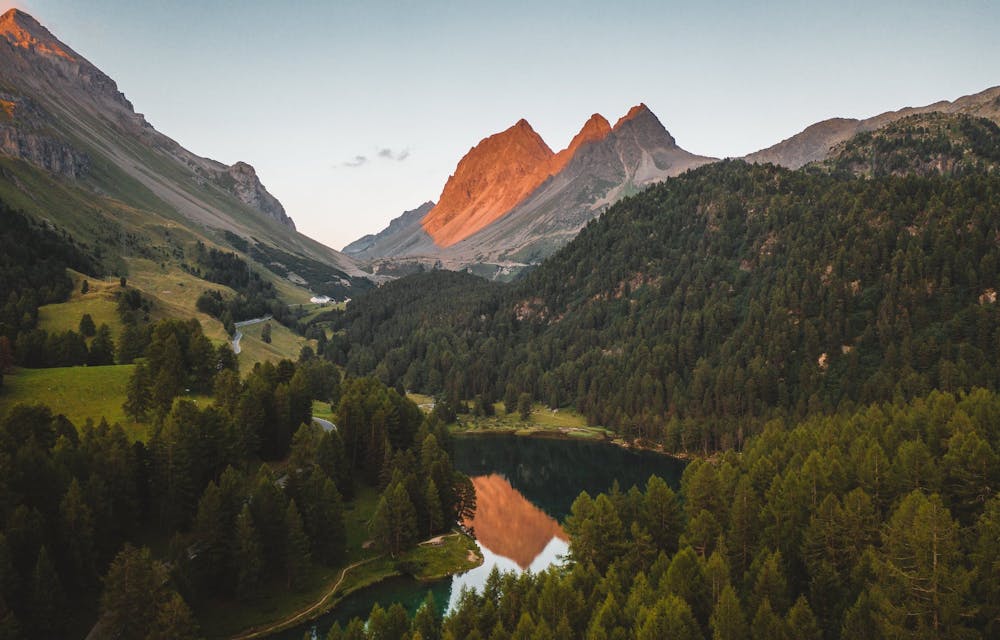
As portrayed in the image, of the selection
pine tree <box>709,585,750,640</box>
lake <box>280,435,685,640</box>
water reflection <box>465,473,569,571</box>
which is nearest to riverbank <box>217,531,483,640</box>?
lake <box>280,435,685,640</box>

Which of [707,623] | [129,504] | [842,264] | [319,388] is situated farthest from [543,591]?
[842,264]

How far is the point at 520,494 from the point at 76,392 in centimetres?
8030

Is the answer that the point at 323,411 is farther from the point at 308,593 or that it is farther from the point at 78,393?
the point at 308,593

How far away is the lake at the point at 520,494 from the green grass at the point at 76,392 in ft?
137

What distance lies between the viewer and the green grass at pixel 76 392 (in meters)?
90.4

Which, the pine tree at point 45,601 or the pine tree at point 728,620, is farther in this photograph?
the pine tree at point 45,601

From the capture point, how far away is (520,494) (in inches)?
5276

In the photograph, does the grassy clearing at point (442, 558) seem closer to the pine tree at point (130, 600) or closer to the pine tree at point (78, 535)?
the pine tree at point (130, 600)

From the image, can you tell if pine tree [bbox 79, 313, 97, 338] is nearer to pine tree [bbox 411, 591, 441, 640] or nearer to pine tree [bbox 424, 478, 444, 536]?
pine tree [bbox 424, 478, 444, 536]

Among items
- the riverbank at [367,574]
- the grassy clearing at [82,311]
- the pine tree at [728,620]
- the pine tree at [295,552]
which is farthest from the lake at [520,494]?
the grassy clearing at [82,311]

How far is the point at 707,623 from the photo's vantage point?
52.9m

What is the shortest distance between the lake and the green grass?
4165 centimetres

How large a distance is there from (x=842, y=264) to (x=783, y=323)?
79.5 ft

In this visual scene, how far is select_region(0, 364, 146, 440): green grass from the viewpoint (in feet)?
297
